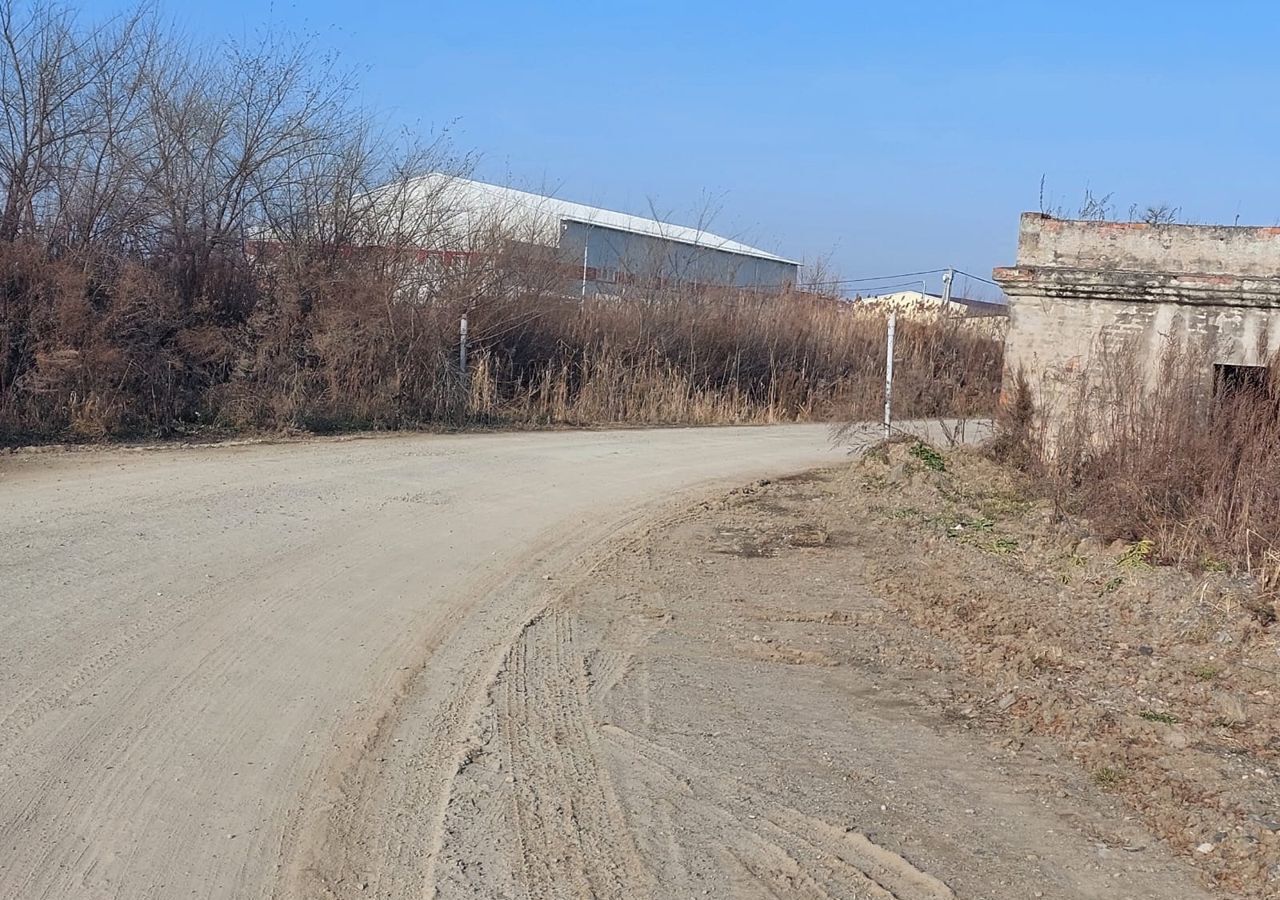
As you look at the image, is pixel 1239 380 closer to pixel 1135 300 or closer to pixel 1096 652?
pixel 1135 300

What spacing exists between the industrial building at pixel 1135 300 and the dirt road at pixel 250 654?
4865 mm

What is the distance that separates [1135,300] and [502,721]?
10075 mm

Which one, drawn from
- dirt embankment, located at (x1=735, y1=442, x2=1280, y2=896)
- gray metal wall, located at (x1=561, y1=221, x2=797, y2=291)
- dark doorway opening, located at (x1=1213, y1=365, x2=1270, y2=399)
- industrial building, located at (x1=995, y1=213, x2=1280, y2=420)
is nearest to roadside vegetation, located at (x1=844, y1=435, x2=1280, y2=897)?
dirt embankment, located at (x1=735, y1=442, x2=1280, y2=896)

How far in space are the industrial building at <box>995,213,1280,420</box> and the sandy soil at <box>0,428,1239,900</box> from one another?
4043 millimetres

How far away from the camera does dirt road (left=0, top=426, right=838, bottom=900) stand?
15.4ft

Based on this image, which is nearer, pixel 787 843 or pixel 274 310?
pixel 787 843

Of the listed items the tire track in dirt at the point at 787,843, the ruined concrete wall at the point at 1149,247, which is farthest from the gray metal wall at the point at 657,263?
the tire track in dirt at the point at 787,843

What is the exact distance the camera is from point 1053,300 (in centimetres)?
1402

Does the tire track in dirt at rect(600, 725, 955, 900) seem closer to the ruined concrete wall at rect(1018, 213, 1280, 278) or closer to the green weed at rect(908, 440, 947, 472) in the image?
the green weed at rect(908, 440, 947, 472)

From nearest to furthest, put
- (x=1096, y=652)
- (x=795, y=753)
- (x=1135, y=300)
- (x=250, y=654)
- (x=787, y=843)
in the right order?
(x=787, y=843)
(x=795, y=753)
(x=250, y=654)
(x=1096, y=652)
(x=1135, y=300)

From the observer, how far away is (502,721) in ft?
20.0

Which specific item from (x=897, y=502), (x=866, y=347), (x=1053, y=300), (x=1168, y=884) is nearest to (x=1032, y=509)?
(x=897, y=502)

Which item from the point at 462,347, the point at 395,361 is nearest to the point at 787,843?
the point at 395,361

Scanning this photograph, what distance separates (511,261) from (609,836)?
18.7 metres
